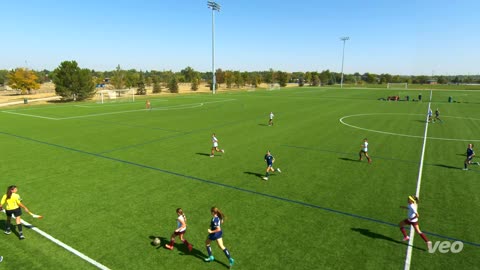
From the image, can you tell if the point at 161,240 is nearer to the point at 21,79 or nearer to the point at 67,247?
the point at 67,247

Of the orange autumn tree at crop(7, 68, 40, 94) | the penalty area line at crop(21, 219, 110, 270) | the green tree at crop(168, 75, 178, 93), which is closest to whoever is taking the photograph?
the penalty area line at crop(21, 219, 110, 270)

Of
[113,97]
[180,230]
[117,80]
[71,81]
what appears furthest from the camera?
[117,80]

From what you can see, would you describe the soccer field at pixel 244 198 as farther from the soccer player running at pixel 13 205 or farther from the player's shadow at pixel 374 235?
the soccer player running at pixel 13 205

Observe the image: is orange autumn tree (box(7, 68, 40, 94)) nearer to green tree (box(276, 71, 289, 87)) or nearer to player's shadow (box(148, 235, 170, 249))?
player's shadow (box(148, 235, 170, 249))

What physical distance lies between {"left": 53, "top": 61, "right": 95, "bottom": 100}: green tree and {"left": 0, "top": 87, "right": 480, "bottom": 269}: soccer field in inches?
1970

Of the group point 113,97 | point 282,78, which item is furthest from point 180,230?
point 282,78

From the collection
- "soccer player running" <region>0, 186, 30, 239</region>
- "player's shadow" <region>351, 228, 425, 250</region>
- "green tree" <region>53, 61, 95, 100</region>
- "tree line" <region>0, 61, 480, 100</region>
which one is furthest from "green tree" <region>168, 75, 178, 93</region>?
"player's shadow" <region>351, 228, 425, 250</region>

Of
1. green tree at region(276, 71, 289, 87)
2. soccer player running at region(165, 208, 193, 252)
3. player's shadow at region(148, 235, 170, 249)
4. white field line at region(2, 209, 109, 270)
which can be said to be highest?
green tree at region(276, 71, 289, 87)

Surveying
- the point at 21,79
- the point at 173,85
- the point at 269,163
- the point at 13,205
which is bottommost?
the point at 13,205

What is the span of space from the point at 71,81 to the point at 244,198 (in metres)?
74.2

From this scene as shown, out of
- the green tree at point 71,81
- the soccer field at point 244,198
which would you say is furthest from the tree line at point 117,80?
the soccer field at point 244,198

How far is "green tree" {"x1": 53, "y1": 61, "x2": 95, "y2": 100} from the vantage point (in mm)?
72688

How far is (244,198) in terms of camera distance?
1420 cm

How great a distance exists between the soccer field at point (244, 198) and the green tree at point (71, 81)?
1970 inches
